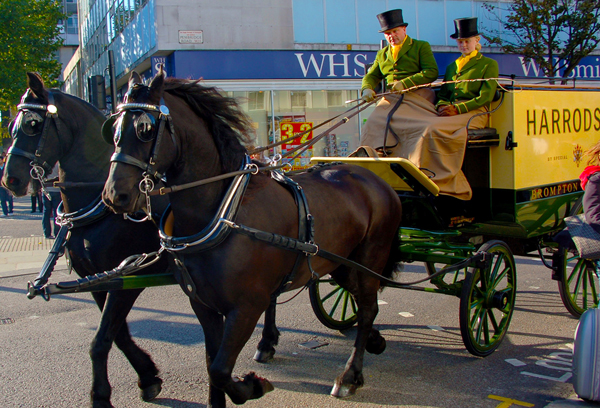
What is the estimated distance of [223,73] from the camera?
16.2 meters

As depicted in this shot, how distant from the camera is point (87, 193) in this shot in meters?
3.90

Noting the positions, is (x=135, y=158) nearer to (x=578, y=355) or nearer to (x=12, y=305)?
(x=578, y=355)

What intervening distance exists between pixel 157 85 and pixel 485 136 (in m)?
3.46

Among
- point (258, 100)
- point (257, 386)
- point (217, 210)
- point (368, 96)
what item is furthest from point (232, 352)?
point (258, 100)

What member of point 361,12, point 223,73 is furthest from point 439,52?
point 223,73

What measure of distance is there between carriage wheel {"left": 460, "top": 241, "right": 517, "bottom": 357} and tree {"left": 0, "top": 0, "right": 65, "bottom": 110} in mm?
20662

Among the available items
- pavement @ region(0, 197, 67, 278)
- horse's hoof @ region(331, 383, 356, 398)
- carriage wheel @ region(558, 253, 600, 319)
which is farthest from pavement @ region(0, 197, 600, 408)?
carriage wheel @ region(558, 253, 600, 319)

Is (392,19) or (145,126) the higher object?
(392,19)

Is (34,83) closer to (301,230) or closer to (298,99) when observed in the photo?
(301,230)

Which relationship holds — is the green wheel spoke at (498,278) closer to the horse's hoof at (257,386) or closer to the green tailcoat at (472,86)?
the green tailcoat at (472,86)

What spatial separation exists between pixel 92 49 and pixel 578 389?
113 ft

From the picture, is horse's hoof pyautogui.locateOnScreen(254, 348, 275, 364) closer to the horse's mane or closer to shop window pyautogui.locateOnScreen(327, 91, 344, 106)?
the horse's mane

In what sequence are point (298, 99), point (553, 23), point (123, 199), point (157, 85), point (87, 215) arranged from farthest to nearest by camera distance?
point (298, 99), point (553, 23), point (87, 215), point (157, 85), point (123, 199)

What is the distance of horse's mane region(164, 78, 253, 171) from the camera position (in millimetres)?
3195
